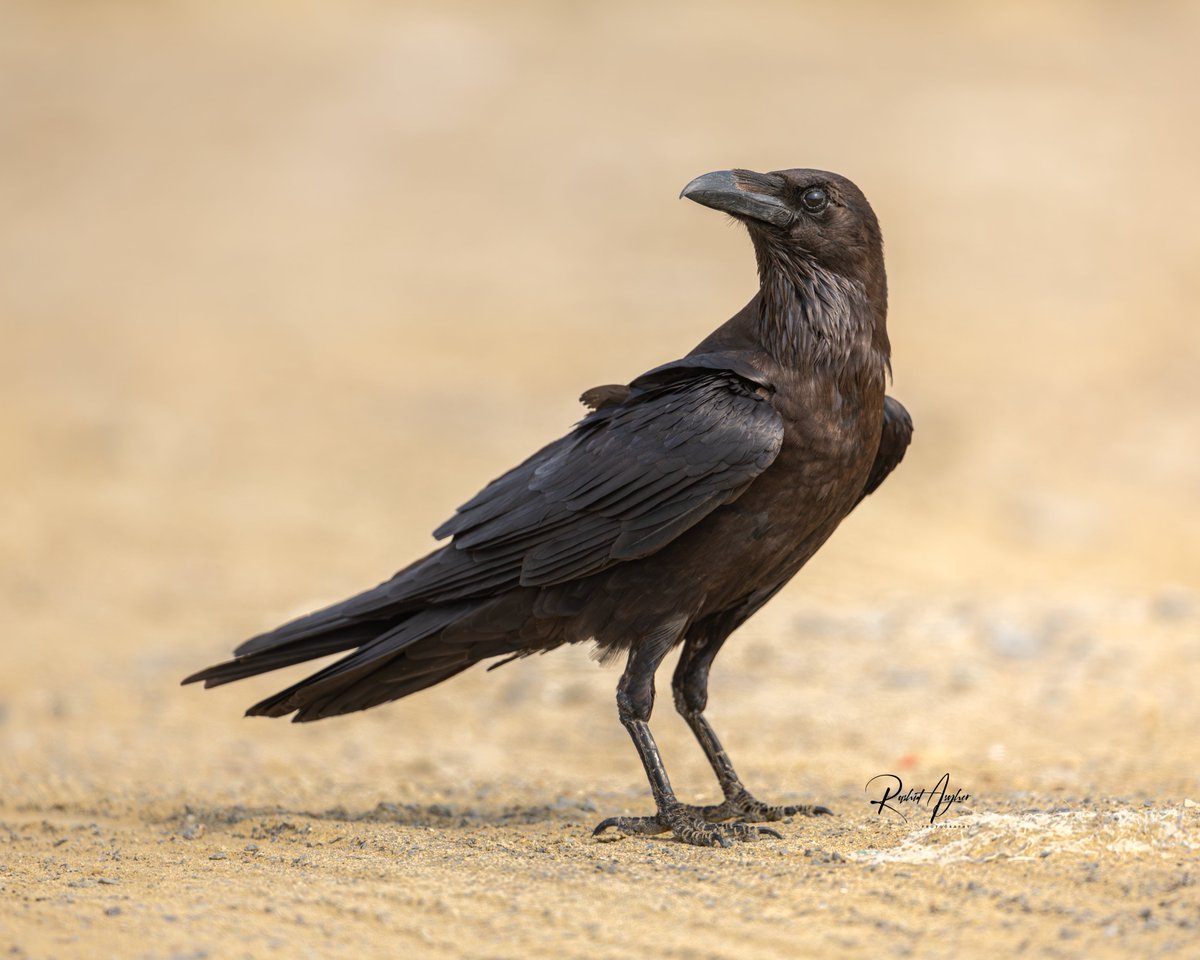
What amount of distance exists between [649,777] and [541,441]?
23.9ft

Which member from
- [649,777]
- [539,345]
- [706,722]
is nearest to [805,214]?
[706,722]

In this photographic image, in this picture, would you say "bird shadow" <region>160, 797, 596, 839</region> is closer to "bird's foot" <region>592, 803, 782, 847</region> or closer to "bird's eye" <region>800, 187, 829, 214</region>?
"bird's foot" <region>592, 803, 782, 847</region>

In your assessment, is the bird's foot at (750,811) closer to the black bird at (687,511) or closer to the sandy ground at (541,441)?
the black bird at (687,511)

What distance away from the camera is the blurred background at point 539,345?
7.40 meters

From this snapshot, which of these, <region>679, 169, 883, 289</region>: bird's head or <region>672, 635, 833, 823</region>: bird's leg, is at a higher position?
<region>679, 169, 883, 289</region>: bird's head

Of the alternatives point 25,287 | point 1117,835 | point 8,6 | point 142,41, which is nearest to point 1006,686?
point 1117,835

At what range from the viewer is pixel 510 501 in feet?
17.1

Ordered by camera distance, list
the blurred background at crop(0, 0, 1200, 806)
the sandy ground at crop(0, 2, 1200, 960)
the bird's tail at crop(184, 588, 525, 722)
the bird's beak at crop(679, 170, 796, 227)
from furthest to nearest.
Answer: the blurred background at crop(0, 0, 1200, 806), the bird's tail at crop(184, 588, 525, 722), the bird's beak at crop(679, 170, 796, 227), the sandy ground at crop(0, 2, 1200, 960)

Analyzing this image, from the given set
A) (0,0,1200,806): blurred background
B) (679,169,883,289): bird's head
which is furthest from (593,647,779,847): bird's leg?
(679,169,883,289): bird's head

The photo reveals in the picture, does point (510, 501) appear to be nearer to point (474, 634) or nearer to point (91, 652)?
point (474, 634)

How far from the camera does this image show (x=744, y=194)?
4.99 meters

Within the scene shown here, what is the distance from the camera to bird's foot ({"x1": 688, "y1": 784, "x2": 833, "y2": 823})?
515 centimetres

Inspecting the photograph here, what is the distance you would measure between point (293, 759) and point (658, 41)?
1892cm
